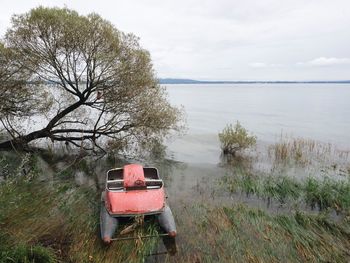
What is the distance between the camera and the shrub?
2497 cm

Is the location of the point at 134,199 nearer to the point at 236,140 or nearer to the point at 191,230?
the point at 191,230

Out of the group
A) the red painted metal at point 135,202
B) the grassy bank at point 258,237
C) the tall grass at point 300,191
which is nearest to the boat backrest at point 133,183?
the red painted metal at point 135,202

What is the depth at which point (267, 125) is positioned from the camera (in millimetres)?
43438

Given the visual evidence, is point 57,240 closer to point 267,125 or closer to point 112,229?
point 112,229

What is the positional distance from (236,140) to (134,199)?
15620 mm

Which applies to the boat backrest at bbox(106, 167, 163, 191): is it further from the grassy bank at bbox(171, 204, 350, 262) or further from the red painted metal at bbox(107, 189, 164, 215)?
the grassy bank at bbox(171, 204, 350, 262)

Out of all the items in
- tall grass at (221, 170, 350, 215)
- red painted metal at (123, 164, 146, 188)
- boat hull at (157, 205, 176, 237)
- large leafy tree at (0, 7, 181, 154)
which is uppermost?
large leafy tree at (0, 7, 181, 154)

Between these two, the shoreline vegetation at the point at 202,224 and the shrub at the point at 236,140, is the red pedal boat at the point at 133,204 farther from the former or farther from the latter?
the shrub at the point at 236,140

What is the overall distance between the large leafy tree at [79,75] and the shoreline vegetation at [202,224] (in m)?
5.08

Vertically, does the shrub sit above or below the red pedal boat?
below

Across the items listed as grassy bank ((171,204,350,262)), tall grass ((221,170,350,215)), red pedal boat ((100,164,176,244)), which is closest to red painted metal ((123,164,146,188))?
red pedal boat ((100,164,176,244))

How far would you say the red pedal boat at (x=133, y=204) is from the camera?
10.5 metres

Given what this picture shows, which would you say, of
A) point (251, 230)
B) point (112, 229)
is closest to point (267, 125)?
point (251, 230)

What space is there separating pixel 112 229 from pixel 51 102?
14.2 m
